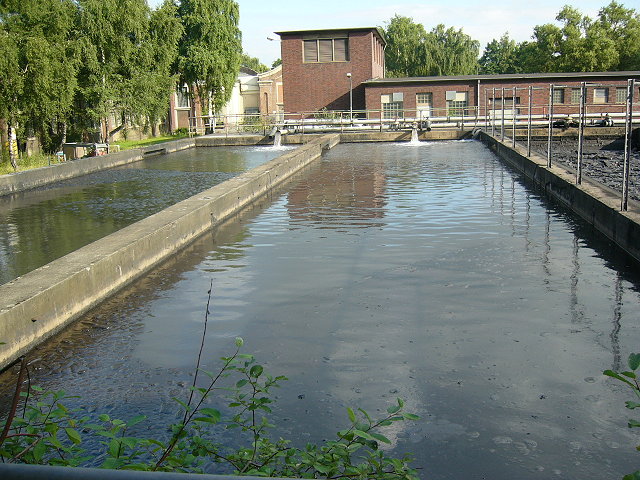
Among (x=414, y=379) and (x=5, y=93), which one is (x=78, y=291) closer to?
(x=414, y=379)

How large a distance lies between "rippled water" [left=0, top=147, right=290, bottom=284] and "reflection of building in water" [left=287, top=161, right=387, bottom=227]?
295 cm

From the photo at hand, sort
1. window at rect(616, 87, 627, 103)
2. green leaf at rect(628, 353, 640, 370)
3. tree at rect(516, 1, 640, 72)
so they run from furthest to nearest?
tree at rect(516, 1, 640, 72), window at rect(616, 87, 627, 103), green leaf at rect(628, 353, 640, 370)

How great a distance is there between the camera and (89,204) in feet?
57.6

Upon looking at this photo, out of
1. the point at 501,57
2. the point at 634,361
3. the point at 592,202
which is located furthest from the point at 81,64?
the point at 501,57

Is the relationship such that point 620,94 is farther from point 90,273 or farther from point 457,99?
point 90,273

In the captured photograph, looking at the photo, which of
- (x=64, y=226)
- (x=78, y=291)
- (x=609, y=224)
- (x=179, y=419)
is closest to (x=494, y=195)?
(x=609, y=224)

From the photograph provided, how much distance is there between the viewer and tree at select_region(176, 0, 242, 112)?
46250 mm

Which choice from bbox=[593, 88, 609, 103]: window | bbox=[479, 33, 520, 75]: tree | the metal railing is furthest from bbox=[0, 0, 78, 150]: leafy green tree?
bbox=[479, 33, 520, 75]: tree

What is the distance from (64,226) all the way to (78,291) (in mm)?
6652

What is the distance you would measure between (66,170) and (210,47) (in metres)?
25.3

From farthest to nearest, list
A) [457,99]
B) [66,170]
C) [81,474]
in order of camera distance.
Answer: [457,99], [66,170], [81,474]

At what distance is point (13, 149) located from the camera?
24.0 metres

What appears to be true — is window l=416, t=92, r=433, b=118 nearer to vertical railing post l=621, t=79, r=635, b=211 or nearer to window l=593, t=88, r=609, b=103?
window l=593, t=88, r=609, b=103

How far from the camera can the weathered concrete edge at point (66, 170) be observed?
20.2 meters
